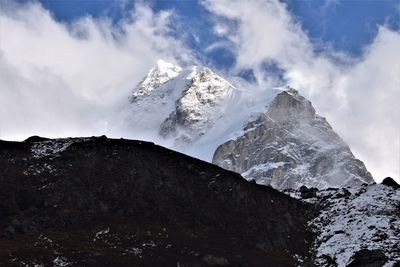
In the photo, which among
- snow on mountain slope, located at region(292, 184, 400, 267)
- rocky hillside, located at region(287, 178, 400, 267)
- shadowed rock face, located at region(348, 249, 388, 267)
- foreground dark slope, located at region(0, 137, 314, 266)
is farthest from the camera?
snow on mountain slope, located at region(292, 184, 400, 267)

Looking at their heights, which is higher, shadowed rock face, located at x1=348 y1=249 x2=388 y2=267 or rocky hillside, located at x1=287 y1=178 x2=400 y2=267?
rocky hillside, located at x1=287 y1=178 x2=400 y2=267

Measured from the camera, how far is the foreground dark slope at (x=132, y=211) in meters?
42.7

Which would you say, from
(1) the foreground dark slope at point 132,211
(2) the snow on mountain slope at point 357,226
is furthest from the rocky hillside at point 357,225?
(1) the foreground dark slope at point 132,211

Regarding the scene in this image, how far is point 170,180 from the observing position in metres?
54.0

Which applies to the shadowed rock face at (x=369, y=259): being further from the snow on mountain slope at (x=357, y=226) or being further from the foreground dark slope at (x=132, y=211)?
the foreground dark slope at (x=132, y=211)

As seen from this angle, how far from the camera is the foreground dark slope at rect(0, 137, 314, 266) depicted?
140 feet

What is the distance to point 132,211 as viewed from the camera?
48.6 meters

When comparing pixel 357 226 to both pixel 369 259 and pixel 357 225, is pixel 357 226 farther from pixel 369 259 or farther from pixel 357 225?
pixel 369 259

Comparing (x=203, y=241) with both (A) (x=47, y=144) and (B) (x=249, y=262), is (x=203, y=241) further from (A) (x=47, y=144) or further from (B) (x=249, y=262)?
(A) (x=47, y=144)

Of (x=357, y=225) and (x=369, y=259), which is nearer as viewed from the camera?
(x=369, y=259)

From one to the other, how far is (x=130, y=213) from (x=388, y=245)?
1773cm

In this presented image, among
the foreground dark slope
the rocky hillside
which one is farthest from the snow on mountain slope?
the foreground dark slope

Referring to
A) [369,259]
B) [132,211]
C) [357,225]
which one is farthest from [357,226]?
[132,211]

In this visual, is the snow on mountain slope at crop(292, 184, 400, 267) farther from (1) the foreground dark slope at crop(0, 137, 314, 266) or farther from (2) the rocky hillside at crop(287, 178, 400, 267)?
(1) the foreground dark slope at crop(0, 137, 314, 266)
